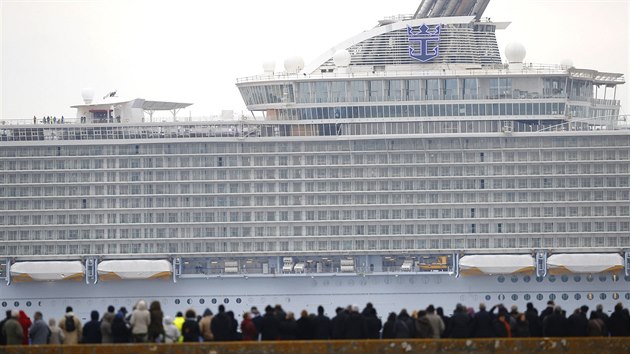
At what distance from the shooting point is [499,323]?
1722 inches

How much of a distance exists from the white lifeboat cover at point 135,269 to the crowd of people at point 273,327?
3514 cm

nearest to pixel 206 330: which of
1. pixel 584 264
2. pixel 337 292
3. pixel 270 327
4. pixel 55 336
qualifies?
pixel 270 327

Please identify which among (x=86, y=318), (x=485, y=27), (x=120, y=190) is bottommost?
(x=86, y=318)

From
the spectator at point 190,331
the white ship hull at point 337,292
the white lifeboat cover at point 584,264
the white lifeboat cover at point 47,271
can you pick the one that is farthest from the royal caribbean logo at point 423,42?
the spectator at point 190,331

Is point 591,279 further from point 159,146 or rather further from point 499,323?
point 499,323


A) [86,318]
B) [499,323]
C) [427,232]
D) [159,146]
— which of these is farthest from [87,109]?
[499,323]

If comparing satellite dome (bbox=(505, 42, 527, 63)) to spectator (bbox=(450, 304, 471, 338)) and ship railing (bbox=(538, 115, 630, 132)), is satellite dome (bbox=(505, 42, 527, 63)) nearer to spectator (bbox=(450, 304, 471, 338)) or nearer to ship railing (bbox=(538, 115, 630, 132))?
ship railing (bbox=(538, 115, 630, 132))

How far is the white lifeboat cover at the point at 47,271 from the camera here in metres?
80.6

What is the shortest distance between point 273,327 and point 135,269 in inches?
1452

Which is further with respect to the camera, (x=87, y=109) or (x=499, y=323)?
(x=87, y=109)

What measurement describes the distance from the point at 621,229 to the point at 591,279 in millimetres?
2755

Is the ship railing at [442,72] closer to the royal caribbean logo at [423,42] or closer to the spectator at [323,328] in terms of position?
the royal caribbean logo at [423,42]

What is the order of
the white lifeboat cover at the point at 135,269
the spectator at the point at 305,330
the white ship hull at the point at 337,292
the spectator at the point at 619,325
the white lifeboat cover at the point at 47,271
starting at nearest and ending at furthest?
the spectator at the point at 305,330 → the spectator at the point at 619,325 → the white ship hull at the point at 337,292 → the white lifeboat cover at the point at 135,269 → the white lifeboat cover at the point at 47,271

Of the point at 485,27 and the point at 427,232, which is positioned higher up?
the point at 485,27
